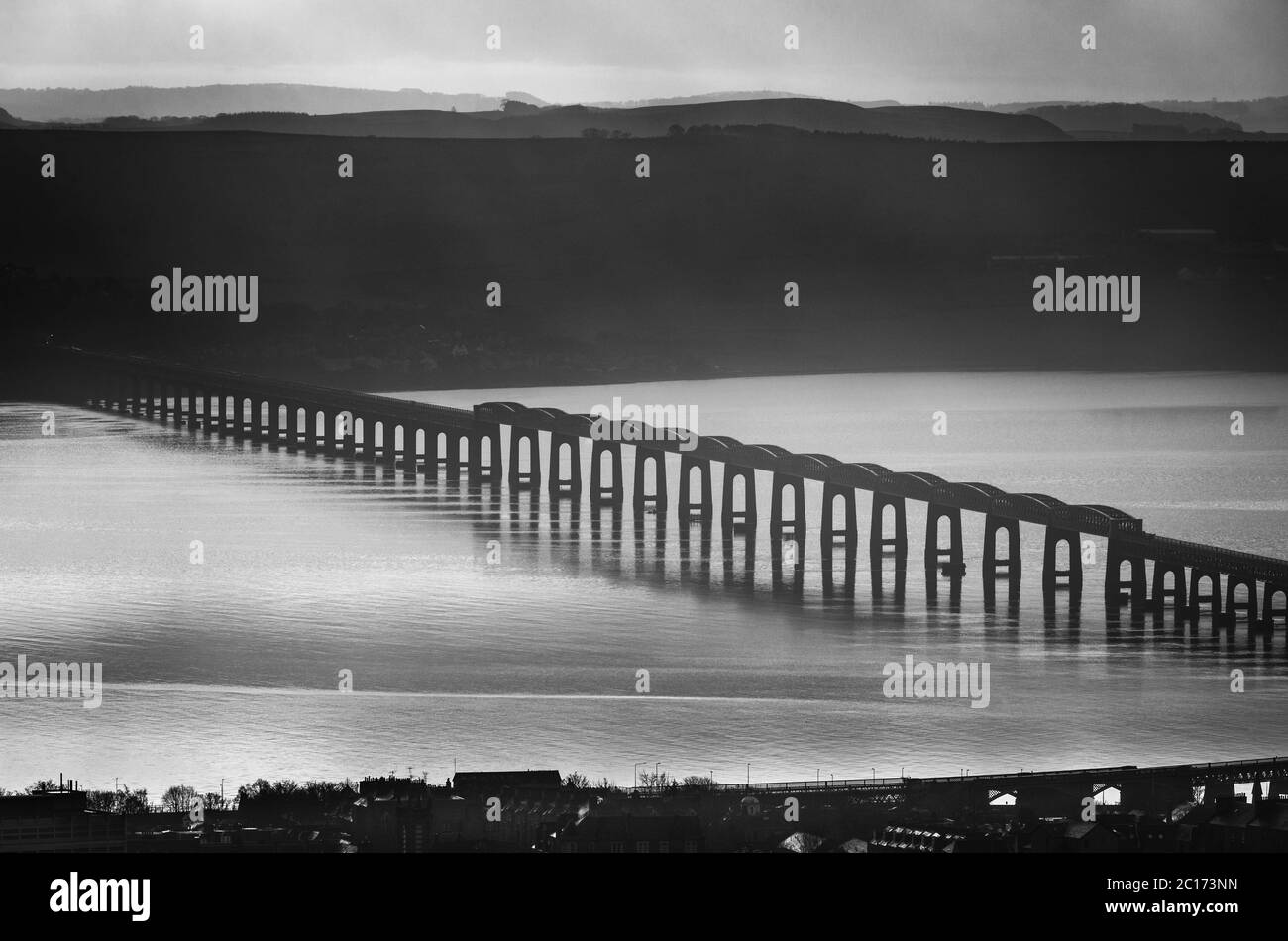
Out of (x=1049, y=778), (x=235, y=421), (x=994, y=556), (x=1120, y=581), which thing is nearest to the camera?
(x=1049, y=778)

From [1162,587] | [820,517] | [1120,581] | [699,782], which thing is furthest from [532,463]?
[699,782]

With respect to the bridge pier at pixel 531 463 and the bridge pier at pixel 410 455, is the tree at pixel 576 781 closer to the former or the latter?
the bridge pier at pixel 531 463

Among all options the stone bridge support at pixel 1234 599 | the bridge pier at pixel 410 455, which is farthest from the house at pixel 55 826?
the bridge pier at pixel 410 455

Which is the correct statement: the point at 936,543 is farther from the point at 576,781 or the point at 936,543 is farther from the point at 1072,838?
the point at 1072,838

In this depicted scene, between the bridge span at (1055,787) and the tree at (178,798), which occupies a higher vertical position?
the bridge span at (1055,787)

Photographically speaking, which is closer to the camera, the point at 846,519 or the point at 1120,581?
the point at 1120,581

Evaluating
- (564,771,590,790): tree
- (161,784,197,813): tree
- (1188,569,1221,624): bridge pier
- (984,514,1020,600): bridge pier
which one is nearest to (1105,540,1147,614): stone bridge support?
(1188,569,1221,624): bridge pier
